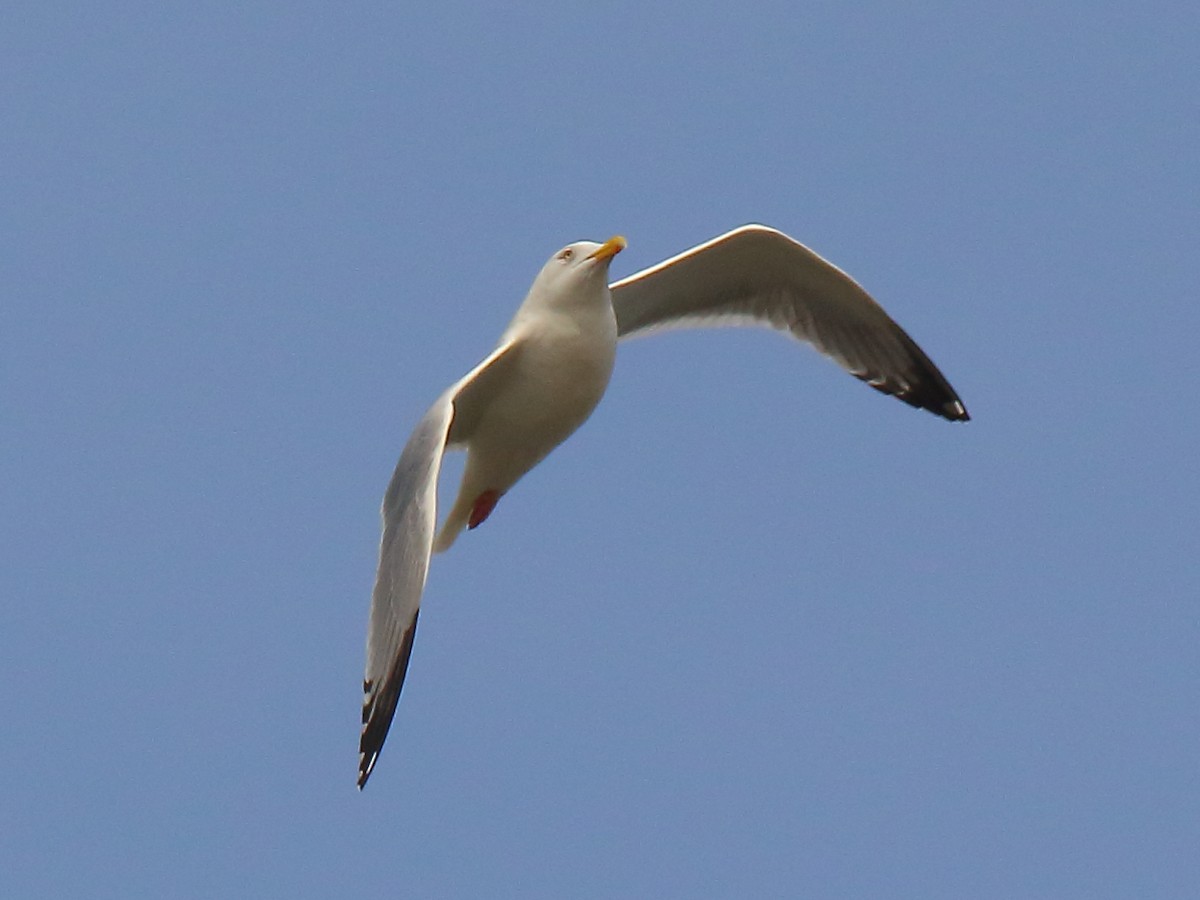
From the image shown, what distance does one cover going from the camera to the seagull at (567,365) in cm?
678

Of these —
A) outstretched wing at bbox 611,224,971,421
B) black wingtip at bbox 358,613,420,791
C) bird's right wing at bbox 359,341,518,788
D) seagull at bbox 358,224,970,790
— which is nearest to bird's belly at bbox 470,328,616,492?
seagull at bbox 358,224,970,790

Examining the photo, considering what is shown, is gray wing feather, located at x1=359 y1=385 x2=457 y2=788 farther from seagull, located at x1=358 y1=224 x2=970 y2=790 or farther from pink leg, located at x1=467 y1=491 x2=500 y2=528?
pink leg, located at x1=467 y1=491 x2=500 y2=528

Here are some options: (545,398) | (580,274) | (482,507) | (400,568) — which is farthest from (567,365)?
(400,568)

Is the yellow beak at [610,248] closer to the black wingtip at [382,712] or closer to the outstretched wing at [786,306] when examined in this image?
the outstretched wing at [786,306]

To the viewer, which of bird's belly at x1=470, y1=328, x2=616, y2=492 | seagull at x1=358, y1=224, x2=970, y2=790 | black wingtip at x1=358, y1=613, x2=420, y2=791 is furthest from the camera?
bird's belly at x1=470, y1=328, x2=616, y2=492

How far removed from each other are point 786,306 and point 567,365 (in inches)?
62.3

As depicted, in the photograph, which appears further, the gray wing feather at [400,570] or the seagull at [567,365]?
the seagull at [567,365]

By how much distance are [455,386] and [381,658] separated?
1.06m

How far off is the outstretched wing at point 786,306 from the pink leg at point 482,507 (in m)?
0.99

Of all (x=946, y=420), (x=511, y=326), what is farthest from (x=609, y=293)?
(x=946, y=420)

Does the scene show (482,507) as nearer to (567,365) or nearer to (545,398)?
(545,398)

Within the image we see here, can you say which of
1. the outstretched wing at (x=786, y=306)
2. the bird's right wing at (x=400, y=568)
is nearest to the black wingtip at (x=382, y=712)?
the bird's right wing at (x=400, y=568)

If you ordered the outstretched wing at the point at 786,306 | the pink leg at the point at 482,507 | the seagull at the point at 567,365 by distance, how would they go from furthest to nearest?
the outstretched wing at the point at 786,306 → the pink leg at the point at 482,507 → the seagull at the point at 567,365

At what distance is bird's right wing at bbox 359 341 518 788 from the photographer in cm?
656
